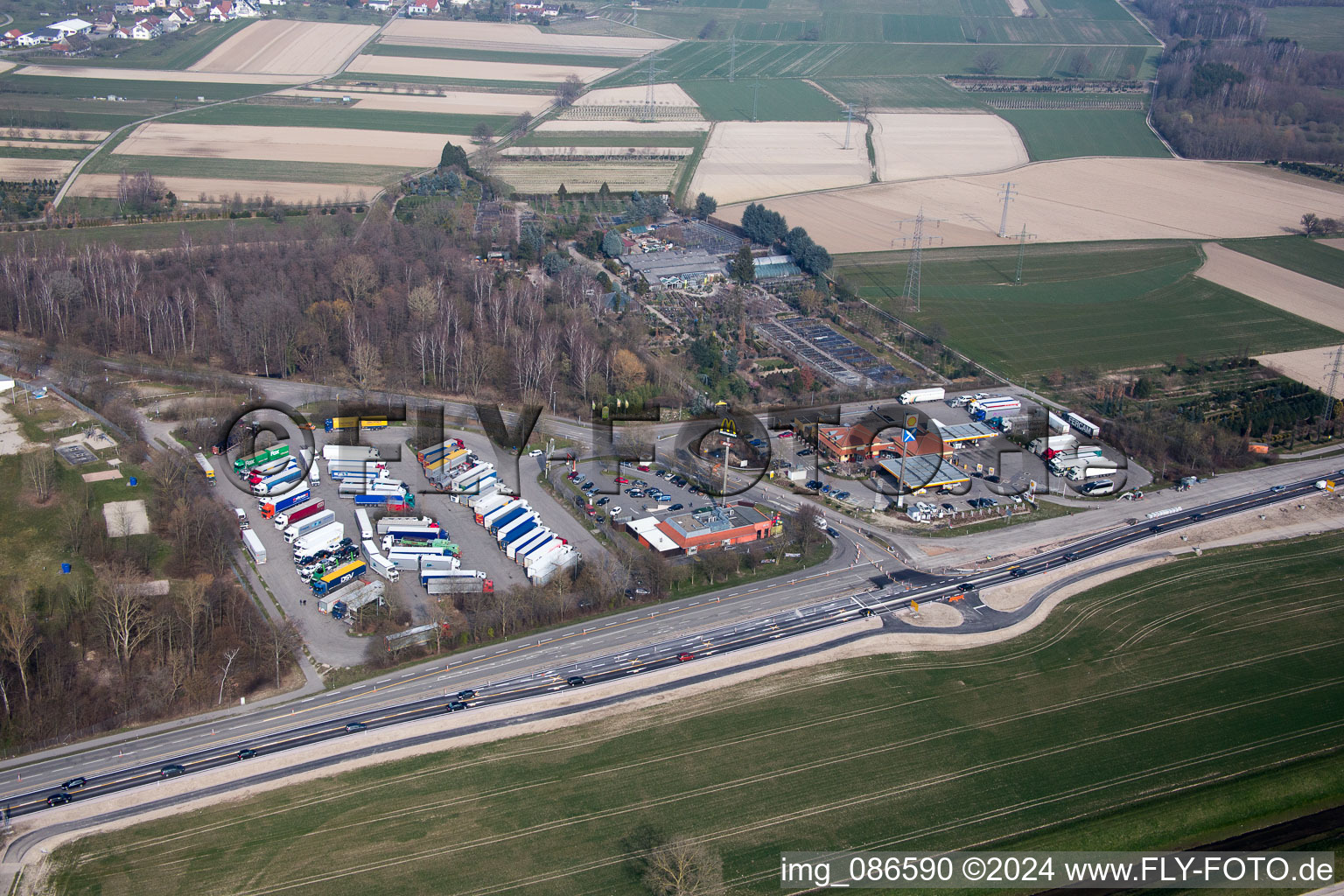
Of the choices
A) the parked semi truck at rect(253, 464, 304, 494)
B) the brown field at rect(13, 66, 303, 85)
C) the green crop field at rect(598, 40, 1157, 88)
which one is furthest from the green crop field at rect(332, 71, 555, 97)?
the parked semi truck at rect(253, 464, 304, 494)

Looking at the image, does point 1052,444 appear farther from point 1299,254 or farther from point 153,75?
point 153,75

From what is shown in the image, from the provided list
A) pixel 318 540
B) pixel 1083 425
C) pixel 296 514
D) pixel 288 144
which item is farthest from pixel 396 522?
pixel 288 144

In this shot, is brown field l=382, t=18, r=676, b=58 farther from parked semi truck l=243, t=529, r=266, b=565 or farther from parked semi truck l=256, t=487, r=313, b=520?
parked semi truck l=243, t=529, r=266, b=565

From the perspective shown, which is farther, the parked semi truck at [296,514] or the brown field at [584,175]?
the brown field at [584,175]

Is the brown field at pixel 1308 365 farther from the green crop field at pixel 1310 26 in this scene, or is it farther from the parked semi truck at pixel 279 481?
the green crop field at pixel 1310 26

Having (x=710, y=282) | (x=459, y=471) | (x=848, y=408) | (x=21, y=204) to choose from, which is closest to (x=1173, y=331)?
(x=848, y=408)

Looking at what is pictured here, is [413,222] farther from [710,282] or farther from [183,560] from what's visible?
[183,560]

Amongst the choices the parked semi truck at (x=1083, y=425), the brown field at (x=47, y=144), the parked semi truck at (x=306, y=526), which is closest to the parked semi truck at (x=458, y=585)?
the parked semi truck at (x=306, y=526)
